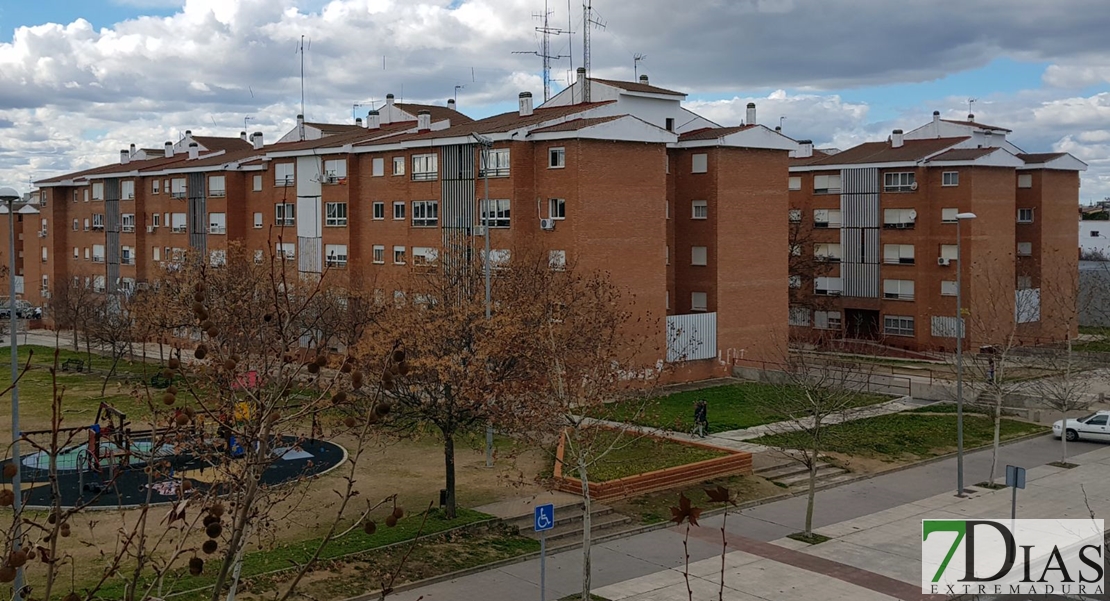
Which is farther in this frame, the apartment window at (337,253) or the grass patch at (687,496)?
the apartment window at (337,253)

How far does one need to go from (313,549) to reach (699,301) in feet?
90.0

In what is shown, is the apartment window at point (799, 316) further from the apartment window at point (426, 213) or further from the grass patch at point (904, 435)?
the apartment window at point (426, 213)

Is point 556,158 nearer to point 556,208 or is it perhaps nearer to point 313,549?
point 556,208

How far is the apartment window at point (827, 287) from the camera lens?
191ft

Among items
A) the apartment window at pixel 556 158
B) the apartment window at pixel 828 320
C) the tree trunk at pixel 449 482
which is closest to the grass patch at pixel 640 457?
the tree trunk at pixel 449 482

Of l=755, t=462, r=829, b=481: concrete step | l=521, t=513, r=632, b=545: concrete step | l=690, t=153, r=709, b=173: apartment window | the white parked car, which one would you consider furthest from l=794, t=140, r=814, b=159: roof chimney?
l=521, t=513, r=632, b=545: concrete step

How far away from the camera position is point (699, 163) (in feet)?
145

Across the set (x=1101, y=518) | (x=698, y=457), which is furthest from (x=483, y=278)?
(x=1101, y=518)

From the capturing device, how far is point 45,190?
73.1 m

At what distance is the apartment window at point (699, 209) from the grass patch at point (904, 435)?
1220 centimetres

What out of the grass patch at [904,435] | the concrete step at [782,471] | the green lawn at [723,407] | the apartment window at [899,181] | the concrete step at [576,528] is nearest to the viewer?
the concrete step at [576,528]

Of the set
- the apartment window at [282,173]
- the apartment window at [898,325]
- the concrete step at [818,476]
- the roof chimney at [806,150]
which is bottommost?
the concrete step at [818,476]

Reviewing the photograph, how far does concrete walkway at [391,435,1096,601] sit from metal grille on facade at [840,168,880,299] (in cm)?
2979

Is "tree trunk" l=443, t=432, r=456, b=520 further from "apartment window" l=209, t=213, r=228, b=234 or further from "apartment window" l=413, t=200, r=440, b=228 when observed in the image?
"apartment window" l=209, t=213, r=228, b=234
